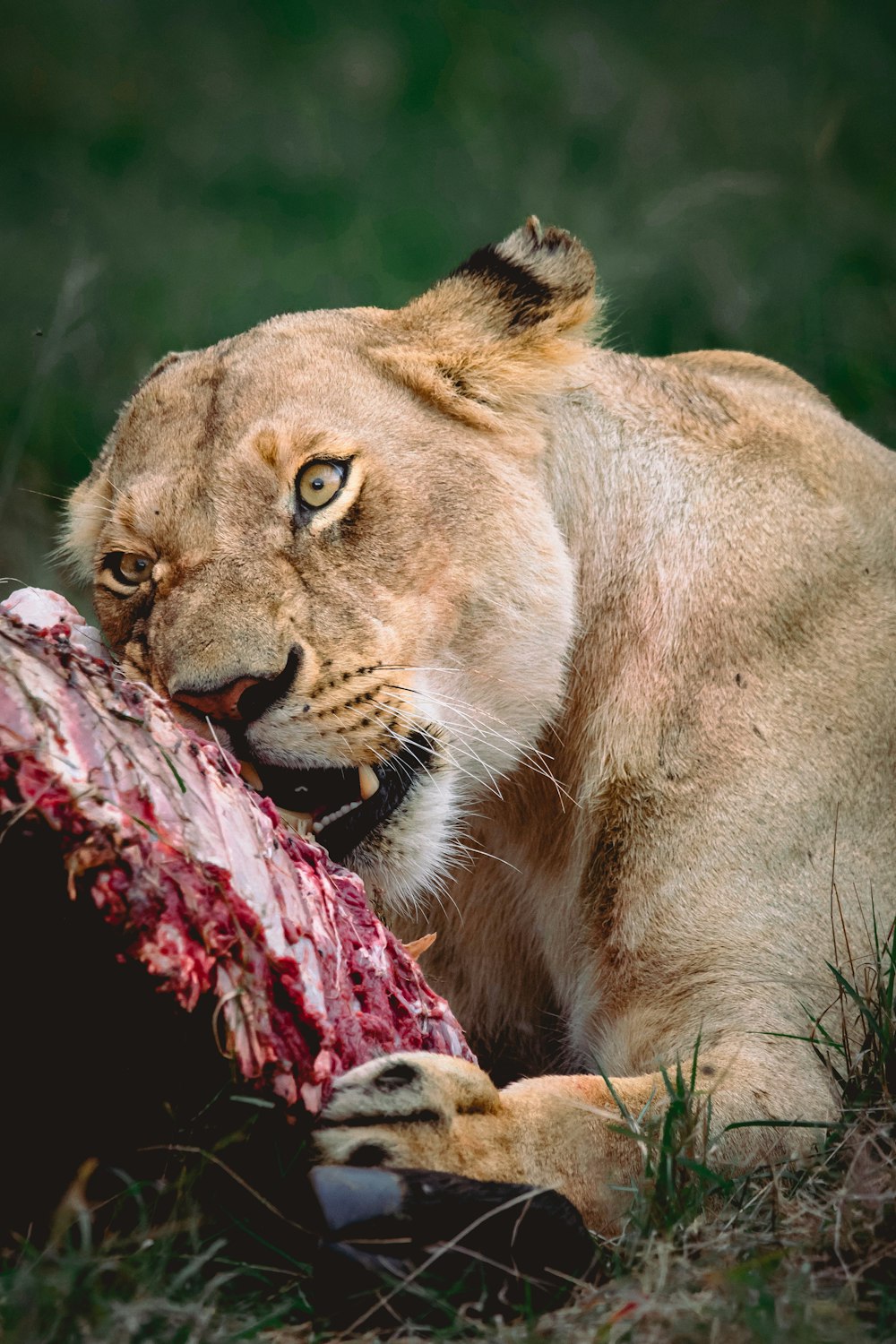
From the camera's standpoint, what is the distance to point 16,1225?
198 centimetres

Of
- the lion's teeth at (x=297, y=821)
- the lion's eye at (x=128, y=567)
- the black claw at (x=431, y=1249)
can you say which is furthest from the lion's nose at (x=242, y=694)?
the black claw at (x=431, y=1249)

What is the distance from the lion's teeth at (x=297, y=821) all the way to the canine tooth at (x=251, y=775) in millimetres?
55

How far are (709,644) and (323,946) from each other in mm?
1126

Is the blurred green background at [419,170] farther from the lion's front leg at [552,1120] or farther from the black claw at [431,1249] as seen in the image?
the black claw at [431,1249]

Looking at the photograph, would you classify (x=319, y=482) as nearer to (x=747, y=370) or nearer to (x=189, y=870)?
(x=189, y=870)

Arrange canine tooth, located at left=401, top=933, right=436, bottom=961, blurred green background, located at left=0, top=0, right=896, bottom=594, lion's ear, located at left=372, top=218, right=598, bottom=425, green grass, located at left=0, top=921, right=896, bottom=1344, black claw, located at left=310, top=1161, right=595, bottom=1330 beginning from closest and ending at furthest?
green grass, located at left=0, top=921, right=896, bottom=1344
black claw, located at left=310, top=1161, right=595, bottom=1330
canine tooth, located at left=401, top=933, right=436, bottom=961
lion's ear, located at left=372, top=218, right=598, bottom=425
blurred green background, located at left=0, top=0, right=896, bottom=594

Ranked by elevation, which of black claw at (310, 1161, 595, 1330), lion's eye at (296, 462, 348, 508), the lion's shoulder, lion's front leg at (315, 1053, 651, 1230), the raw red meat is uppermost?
the lion's shoulder

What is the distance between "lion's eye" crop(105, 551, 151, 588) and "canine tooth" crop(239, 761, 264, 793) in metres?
0.55

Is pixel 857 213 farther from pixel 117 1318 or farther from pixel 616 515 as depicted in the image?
pixel 117 1318

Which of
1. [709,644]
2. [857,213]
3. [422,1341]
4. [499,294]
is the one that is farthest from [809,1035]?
[857,213]

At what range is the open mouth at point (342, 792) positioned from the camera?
2.60m

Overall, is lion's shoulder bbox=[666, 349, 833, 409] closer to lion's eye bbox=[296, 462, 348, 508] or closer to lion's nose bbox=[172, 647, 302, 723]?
lion's eye bbox=[296, 462, 348, 508]

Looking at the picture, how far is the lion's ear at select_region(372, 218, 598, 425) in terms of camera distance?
303cm

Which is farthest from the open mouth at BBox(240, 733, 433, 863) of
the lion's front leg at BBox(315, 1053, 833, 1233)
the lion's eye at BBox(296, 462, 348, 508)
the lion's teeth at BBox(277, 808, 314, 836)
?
the lion's front leg at BBox(315, 1053, 833, 1233)
